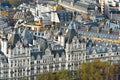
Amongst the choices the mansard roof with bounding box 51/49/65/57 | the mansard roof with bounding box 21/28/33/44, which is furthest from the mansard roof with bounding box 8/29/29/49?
the mansard roof with bounding box 21/28/33/44

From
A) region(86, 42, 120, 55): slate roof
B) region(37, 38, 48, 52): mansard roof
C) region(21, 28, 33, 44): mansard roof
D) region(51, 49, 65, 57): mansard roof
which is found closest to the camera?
region(51, 49, 65, 57): mansard roof

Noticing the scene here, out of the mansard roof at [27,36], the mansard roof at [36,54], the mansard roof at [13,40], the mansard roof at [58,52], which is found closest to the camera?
the mansard roof at [13,40]

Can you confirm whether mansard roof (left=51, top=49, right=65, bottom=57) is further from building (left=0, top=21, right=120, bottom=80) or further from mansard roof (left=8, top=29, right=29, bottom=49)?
mansard roof (left=8, top=29, right=29, bottom=49)

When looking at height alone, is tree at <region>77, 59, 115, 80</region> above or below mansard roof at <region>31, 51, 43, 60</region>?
below

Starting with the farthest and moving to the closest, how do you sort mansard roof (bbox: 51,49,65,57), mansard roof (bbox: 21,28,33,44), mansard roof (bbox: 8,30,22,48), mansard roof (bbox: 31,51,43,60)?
1. mansard roof (bbox: 21,28,33,44)
2. mansard roof (bbox: 51,49,65,57)
3. mansard roof (bbox: 31,51,43,60)
4. mansard roof (bbox: 8,30,22,48)

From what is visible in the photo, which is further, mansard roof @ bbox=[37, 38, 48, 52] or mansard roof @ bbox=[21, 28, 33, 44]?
mansard roof @ bbox=[21, 28, 33, 44]

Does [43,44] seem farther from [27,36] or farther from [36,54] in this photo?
[27,36]

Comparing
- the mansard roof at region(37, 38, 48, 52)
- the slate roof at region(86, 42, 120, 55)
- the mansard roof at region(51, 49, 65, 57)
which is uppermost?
the mansard roof at region(37, 38, 48, 52)

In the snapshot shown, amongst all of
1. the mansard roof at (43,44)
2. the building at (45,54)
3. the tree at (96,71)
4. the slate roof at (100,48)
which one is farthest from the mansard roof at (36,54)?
the slate roof at (100,48)

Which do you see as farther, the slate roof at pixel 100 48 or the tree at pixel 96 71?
the slate roof at pixel 100 48

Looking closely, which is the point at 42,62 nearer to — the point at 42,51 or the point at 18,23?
the point at 42,51

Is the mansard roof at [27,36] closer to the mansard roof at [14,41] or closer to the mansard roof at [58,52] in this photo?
the mansard roof at [58,52]

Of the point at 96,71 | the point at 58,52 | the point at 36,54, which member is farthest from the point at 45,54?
the point at 96,71
